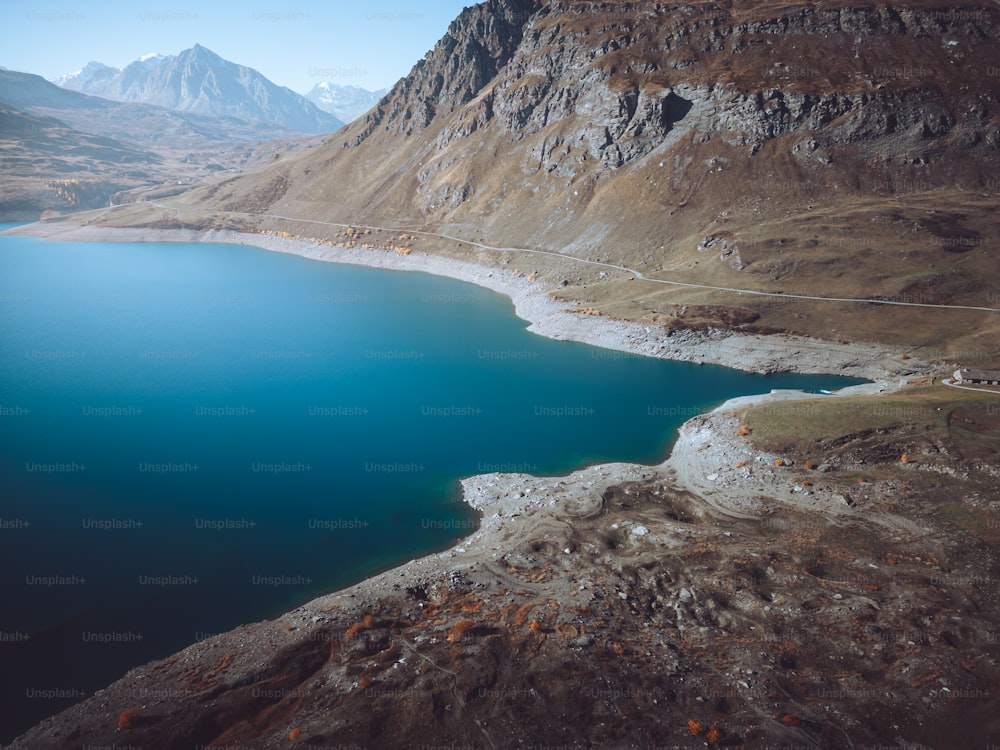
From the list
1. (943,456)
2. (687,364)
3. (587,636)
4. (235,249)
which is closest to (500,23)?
(235,249)

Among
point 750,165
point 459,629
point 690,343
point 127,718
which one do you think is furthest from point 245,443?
point 750,165

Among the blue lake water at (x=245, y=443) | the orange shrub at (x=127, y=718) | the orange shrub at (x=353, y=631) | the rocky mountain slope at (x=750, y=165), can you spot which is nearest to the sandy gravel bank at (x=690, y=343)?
the blue lake water at (x=245, y=443)

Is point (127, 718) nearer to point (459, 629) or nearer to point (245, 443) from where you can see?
point (459, 629)

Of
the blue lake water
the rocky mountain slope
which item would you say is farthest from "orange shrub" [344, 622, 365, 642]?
the rocky mountain slope

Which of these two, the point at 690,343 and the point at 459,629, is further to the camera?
the point at 690,343

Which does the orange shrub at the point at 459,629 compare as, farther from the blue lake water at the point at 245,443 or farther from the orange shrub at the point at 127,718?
the orange shrub at the point at 127,718

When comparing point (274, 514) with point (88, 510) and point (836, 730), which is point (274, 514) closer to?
point (88, 510)
